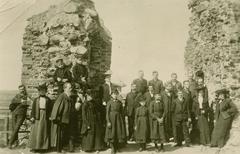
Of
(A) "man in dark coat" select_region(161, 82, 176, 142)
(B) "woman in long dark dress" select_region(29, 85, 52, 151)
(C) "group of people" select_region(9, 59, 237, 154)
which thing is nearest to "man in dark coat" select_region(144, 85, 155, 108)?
(C) "group of people" select_region(9, 59, 237, 154)

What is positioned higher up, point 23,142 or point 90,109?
point 90,109

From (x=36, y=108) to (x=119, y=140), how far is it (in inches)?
82.4

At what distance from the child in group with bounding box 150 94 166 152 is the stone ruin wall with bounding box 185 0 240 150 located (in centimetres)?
154

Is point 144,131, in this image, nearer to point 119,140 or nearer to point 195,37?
point 119,140

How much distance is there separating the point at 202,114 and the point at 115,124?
2.20 metres

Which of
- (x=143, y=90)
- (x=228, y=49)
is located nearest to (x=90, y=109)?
(x=143, y=90)

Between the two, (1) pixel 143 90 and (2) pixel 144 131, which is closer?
(2) pixel 144 131

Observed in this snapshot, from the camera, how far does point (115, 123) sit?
9.23 metres

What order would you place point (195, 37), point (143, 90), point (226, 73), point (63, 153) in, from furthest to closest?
point (195, 37) < point (143, 90) < point (226, 73) < point (63, 153)

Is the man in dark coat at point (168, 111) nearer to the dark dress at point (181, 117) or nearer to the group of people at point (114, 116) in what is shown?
the group of people at point (114, 116)

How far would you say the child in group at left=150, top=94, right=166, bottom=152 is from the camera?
9234 mm

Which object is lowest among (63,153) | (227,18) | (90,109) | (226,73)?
(63,153)

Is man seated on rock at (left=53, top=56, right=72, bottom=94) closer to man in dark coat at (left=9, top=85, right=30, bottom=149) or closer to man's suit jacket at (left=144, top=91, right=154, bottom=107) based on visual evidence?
man in dark coat at (left=9, top=85, right=30, bottom=149)

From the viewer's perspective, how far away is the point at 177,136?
956 cm
